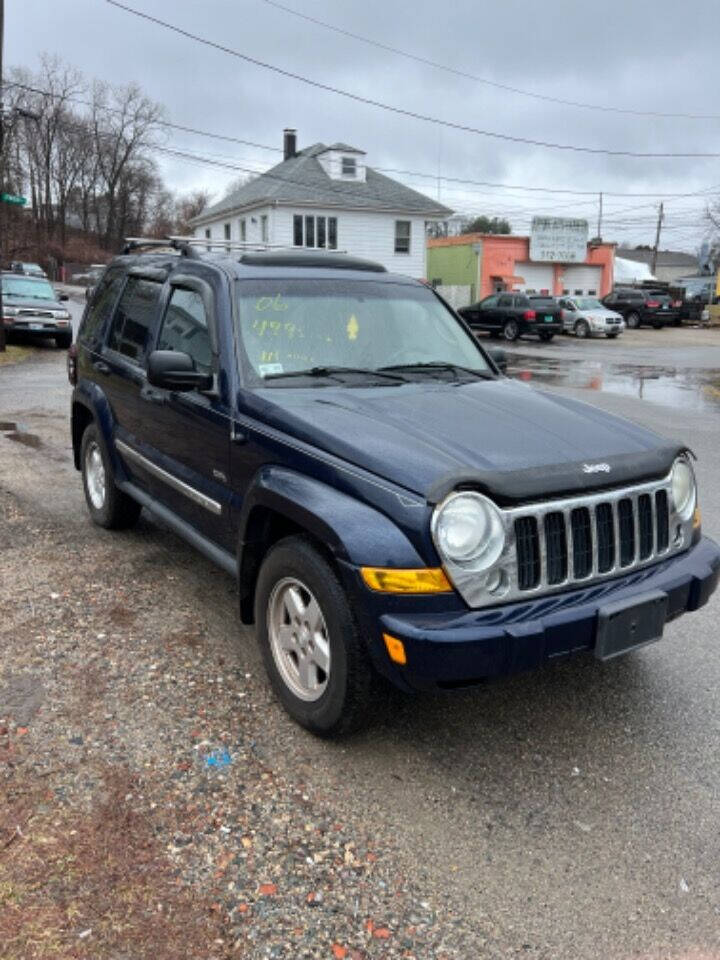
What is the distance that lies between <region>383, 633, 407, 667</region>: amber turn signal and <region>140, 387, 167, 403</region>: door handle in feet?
7.47

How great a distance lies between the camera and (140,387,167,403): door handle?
14.9 feet

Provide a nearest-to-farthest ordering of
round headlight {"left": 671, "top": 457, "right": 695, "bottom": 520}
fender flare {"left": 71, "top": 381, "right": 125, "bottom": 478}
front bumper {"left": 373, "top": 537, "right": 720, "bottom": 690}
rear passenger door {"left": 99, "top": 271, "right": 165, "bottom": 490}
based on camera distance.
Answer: front bumper {"left": 373, "top": 537, "right": 720, "bottom": 690} → round headlight {"left": 671, "top": 457, "right": 695, "bottom": 520} → rear passenger door {"left": 99, "top": 271, "right": 165, "bottom": 490} → fender flare {"left": 71, "top": 381, "right": 125, "bottom": 478}

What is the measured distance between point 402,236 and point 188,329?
38611mm

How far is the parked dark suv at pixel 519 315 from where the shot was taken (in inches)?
1197

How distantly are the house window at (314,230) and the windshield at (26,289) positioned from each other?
1994 cm

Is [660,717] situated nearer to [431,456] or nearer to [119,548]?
[431,456]

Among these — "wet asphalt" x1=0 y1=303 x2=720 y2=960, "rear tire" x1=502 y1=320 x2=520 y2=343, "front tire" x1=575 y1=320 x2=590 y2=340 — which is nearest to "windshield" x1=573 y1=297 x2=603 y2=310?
"front tire" x1=575 y1=320 x2=590 y2=340

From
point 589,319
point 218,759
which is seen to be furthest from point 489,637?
point 589,319

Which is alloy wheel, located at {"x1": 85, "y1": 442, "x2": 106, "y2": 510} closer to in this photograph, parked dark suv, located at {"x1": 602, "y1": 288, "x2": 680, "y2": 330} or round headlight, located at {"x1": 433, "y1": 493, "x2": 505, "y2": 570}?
round headlight, located at {"x1": 433, "y1": 493, "x2": 505, "y2": 570}

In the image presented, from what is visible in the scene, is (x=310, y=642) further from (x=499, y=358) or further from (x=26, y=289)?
(x=26, y=289)

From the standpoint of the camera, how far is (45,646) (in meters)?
4.07

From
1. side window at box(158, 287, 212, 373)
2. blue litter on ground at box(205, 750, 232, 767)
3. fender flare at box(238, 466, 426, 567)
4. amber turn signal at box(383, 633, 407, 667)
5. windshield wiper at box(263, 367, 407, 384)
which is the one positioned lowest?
blue litter on ground at box(205, 750, 232, 767)

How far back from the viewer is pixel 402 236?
41.2 metres

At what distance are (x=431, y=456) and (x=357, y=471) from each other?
0.92 ft
